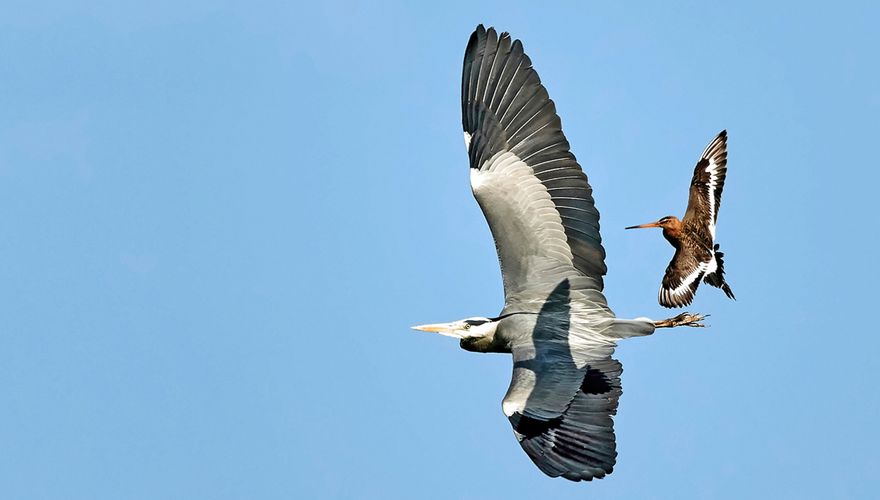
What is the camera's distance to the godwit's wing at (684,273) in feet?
60.6

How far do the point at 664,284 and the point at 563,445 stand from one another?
5.33 meters

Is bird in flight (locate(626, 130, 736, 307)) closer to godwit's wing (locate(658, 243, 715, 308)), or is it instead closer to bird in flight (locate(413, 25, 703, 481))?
godwit's wing (locate(658, 243, 715, 308))

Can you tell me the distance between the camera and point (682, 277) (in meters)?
18.7

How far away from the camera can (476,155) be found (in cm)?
1625

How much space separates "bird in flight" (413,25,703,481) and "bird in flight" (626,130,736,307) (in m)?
2.08

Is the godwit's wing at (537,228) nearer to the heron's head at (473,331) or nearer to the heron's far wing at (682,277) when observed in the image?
the heron's head at (473,331)

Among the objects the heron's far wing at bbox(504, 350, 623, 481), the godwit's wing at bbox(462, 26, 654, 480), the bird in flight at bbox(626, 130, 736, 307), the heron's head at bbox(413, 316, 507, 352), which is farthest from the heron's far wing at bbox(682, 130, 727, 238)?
the heron's far wing at bbox(504, 350, 623, 481)

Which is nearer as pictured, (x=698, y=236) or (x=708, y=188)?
(x=698, y=236)

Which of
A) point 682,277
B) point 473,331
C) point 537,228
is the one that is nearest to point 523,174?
point 537,228

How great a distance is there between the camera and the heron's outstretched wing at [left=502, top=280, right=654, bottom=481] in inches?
552

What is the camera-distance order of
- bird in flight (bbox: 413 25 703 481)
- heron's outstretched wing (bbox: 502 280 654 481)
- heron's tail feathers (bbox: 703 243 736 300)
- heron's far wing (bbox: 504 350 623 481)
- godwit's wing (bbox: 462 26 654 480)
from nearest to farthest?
heron's far wing (bbox: 504 350 623 481)
heron's outstretched wing (bbox: 502 280 654 481)
bird in flight (bbox: 413 25 703 481)
godwit's wing (bbox: 462 26 654 480)
heron's tail feathers (bbox: 703 243 736 300)

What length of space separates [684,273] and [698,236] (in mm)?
749

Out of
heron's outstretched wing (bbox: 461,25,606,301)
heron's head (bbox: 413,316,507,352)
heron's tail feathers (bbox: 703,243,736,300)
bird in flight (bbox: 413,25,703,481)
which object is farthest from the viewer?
heron's tail feathers (bbox: 703,243,736,300)

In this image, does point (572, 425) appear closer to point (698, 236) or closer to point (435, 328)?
point (435, 328)
